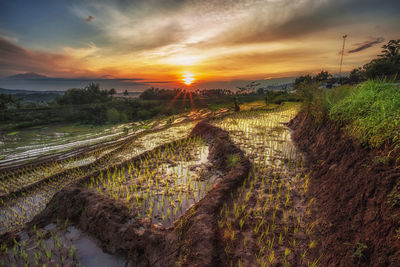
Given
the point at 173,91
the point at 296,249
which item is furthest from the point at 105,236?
the point at 173,91

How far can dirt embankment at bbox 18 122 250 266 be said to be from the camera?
2.18 m

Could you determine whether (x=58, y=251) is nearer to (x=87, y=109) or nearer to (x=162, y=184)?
(x=162, y=184)

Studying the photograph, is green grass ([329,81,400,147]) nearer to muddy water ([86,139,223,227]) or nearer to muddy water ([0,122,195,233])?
muddy water ([86,139,223,227])

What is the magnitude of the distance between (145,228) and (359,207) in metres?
3.16

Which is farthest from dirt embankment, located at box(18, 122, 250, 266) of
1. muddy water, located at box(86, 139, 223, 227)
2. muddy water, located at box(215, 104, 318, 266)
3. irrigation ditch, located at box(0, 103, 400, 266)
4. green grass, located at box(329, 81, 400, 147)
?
green grass, located at box(329, 81, 400, 147)

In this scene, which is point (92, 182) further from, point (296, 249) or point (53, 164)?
point (296, 249)

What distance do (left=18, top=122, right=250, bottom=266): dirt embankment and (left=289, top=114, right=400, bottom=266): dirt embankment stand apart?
4.94 ft

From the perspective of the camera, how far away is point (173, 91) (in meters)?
43.0

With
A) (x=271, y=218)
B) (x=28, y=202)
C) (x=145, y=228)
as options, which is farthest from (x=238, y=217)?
(x=28, y=202)

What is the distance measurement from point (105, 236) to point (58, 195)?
1.76 metres

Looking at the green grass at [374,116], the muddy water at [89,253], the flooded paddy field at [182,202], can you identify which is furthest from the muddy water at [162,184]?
the green grass at [374,116]

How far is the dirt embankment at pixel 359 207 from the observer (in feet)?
5.93

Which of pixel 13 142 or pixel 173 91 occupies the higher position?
pixel 173 91

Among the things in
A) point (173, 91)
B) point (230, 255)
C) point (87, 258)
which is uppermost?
point (173, 91)
